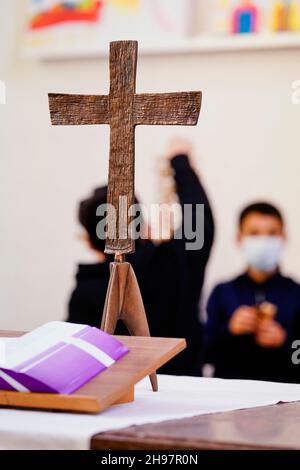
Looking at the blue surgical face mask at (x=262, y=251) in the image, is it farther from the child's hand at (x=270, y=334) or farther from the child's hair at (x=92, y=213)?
the child's hair at (x=92, y=213)

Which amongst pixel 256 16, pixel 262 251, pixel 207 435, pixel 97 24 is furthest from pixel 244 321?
pixel 207 435

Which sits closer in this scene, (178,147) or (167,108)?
(167,108)

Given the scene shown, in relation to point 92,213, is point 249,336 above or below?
below

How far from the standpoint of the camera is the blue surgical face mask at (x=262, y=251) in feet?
10.9

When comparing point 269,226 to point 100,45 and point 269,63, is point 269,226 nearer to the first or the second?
point 269,63

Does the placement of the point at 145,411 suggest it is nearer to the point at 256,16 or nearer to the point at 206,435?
the point at 206,435

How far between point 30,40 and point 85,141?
48cm

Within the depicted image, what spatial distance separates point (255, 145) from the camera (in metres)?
3.33

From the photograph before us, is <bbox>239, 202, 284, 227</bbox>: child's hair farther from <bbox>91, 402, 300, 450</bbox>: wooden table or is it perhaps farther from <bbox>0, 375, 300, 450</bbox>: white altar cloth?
<bbox>91, 402, 300, 450</bbox>: wooden table

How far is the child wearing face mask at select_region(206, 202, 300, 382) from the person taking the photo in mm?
3316

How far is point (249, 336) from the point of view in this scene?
11.1ft

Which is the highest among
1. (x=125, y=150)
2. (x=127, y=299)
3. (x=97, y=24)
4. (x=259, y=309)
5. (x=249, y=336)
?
(x=97, y=24)

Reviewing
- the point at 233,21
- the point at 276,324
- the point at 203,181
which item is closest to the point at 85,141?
the point at 203,181

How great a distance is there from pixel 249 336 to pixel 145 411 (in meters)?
2.25
